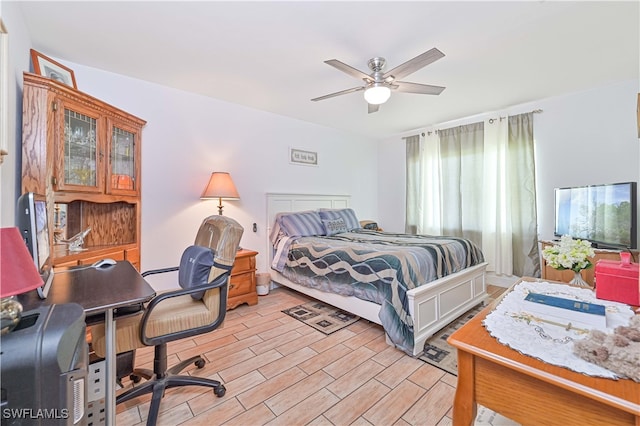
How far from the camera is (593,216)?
2830mm

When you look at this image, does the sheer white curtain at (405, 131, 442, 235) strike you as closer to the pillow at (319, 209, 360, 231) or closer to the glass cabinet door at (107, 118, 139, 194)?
the pillow at (319, 209, 360, 231)

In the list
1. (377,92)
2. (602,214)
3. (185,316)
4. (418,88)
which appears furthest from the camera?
(602,214)

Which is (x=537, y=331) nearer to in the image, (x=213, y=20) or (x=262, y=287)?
(x=213, y=20)

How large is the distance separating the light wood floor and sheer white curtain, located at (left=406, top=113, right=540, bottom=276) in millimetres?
2513

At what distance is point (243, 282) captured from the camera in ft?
10.0

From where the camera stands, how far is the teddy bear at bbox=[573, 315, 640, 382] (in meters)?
0.70

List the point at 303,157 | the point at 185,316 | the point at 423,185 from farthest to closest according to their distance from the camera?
1. the point at 423,185
2. the point at 303,157
3. the point at 185,316

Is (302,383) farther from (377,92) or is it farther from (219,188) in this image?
(377,92)

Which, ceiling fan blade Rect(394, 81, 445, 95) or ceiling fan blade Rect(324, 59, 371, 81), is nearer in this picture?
ceiling fan blade Rect(324, 59, 371, 81)

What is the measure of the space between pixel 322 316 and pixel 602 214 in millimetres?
3105

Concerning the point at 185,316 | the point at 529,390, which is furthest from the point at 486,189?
the point at 185,316

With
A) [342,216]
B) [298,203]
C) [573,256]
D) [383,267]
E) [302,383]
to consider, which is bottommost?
[302,383]

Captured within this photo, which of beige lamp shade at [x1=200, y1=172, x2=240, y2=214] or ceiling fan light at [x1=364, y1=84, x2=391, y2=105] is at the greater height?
ceiling fan light at [x1=364, y1=84, x2=391, y2=105]

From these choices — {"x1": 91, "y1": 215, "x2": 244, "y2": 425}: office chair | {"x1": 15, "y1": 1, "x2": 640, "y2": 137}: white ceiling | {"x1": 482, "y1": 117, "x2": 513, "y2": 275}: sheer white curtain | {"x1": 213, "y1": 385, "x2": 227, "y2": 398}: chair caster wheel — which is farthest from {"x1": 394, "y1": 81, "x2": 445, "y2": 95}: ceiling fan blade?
{"x1": 213, "y1": 385, "x2": 227, "y2": 398}: chair caster wheel
